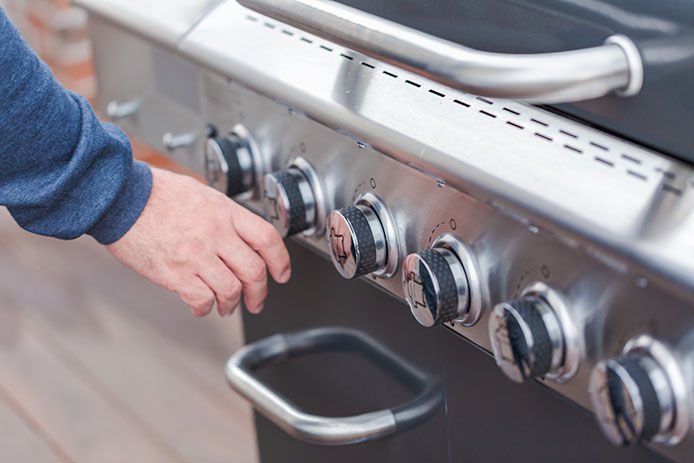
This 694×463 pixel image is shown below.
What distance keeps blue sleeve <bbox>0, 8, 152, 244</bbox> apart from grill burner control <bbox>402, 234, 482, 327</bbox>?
0.25m

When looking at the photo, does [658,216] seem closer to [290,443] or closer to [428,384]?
[428,384]

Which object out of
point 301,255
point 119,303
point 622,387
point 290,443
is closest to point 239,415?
point 119,303

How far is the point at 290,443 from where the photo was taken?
36.1 inches

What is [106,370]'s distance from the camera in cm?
173

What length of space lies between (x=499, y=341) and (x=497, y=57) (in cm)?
16

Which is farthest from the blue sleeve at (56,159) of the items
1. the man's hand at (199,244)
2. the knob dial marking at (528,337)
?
the knob dial marking at (528,337)

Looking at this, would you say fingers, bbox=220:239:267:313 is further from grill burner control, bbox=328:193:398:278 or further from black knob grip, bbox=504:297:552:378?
black knob grip, bbox=504:297:552:378

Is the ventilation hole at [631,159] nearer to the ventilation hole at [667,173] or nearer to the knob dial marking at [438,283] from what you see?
the ventilation hole at [667,173]

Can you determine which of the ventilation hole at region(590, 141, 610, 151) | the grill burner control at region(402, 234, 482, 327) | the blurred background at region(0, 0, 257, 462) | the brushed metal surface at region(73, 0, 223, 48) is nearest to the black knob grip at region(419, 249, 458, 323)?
the grill burner control at region(402, 234, 482, 327)

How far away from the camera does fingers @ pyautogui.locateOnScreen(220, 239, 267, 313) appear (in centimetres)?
69

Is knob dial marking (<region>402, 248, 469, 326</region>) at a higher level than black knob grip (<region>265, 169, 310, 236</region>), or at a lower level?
higher

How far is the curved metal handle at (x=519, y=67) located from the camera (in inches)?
16.7

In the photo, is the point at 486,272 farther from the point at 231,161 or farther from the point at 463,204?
the point at 231,161

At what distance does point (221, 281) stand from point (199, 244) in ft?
0.12
